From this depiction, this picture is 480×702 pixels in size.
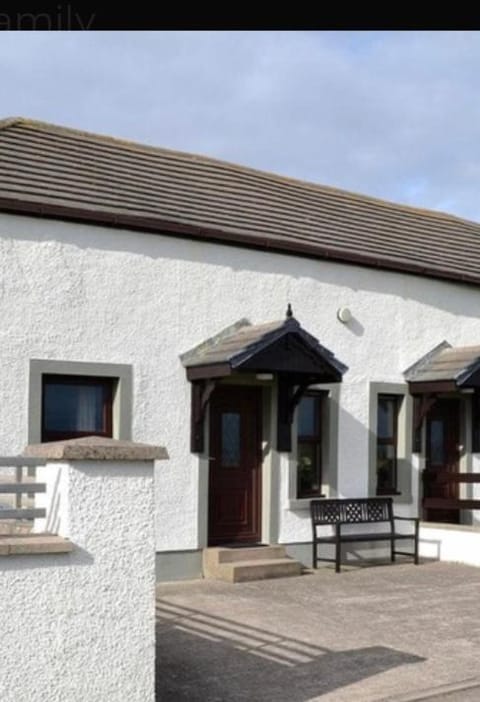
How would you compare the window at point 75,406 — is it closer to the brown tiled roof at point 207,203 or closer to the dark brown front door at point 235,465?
the dark brown front door at point 235,465

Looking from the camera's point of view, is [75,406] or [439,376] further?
[439,376]

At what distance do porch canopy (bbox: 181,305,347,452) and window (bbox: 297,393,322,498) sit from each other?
2.53ft

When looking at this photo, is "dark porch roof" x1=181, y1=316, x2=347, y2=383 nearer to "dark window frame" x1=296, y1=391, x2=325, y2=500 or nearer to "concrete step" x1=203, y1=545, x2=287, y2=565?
"dark window frame" x1=296, y1=391, x2=325, y2=500

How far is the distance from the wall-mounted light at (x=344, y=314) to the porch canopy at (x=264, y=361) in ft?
4.80

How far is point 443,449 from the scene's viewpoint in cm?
1455

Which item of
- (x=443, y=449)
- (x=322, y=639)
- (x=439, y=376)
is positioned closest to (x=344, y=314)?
(x=439, y=376)

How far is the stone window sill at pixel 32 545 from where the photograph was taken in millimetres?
5246

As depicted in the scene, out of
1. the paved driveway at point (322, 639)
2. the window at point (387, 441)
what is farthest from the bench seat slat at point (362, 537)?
the window at point (387, 441)

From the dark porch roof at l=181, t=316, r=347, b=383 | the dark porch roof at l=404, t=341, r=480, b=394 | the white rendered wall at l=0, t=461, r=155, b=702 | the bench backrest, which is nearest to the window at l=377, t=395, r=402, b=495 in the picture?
the dark porch roof at l=404, t=341, r=480, b=394

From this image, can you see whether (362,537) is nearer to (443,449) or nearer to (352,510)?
(352,510)

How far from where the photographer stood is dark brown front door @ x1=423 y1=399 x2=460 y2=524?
556 inches

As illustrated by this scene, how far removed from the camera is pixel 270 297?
12.2m

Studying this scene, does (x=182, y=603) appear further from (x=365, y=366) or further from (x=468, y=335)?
(x=468, y=335)

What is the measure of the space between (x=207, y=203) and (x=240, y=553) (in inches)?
178
